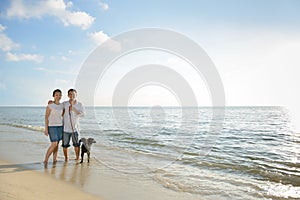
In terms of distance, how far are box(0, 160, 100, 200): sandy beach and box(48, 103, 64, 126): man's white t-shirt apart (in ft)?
4.43

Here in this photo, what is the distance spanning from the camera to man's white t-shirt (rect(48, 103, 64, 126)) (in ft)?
20.6

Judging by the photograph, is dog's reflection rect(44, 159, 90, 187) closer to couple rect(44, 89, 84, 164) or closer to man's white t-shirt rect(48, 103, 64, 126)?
couple rect(44, 89, 84, 164)

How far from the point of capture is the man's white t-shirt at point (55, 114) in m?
6.27

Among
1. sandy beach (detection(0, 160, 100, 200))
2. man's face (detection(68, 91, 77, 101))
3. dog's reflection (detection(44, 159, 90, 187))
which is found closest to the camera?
sandy beach (detection(0, 160, 100, 200))

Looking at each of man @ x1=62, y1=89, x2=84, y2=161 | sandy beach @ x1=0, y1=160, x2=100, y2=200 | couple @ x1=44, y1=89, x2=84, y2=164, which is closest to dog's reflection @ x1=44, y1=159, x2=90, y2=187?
sandy beach @ x1=0, y1=160, x2=100, y2=200

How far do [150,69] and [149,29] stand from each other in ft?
11.0

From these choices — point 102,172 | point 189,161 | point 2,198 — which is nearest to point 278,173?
point 189,161

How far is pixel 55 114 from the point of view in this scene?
633 centimetres

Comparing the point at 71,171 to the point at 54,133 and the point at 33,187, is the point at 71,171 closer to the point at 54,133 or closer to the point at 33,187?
the point at 54,133

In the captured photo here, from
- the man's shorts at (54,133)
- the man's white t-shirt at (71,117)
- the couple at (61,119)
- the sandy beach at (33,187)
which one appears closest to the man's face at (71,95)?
the couple at (61,119)

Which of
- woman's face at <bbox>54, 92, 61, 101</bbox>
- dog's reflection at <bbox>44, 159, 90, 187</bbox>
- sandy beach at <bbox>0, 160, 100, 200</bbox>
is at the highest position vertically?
woman's face at <bbox>54, 92, 61, 101</bbox>

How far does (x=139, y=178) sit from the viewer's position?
577cm

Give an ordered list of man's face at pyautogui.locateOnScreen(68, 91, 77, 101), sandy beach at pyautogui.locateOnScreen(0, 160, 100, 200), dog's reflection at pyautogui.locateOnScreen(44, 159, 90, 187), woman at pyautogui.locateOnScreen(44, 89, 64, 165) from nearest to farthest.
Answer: sandy beach at pyautogui.locateOnScreen(0, 160, 100, 200), dog's reflection at pyautogui.locateOnScreen(44, 159, 90, 187), woman at pyautogui.locateOnScreen(44, 89, 64, 165), man's face at pyautogui.locateOnScreen(68, 91, 77, 101)

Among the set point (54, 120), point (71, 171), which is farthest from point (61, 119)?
point (71, 171)
